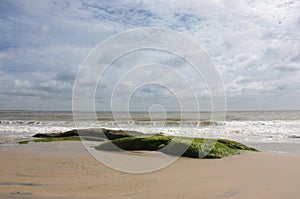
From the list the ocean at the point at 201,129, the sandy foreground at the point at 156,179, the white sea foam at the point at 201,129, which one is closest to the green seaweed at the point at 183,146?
the sandy foreground at the point at 156,179

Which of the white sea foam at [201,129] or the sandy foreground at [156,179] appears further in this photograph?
the white sea foam at [201,129]

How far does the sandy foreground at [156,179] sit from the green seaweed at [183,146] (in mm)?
592

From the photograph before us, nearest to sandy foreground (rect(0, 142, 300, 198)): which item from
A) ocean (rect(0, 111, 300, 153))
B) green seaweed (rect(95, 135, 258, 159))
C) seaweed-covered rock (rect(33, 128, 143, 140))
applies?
green seaweed (rect(95, 135, 258, 159))

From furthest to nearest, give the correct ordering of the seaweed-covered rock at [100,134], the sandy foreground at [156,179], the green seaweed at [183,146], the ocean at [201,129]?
the seaweed-covered rock at [100,134] < the ocean at [201,129] < the green seaweed at [183,146] < the sandy foreground at [156,179]

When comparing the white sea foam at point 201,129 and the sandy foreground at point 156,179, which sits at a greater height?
the white sea foam at point 201,129

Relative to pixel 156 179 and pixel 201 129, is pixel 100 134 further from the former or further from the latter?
pixel 201 129

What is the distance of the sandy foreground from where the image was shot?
502 cm

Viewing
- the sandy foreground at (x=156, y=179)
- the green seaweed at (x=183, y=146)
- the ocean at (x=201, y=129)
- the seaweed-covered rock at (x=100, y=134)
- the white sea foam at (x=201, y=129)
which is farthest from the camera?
the white sea foam at (x=201, y=129)

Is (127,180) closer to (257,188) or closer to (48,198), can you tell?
(48,198)

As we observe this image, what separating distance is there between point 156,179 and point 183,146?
3302 mm

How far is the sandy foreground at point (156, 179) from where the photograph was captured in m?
5.02

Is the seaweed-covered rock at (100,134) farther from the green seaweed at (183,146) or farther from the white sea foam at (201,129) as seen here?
the green seaweed at (183,146)

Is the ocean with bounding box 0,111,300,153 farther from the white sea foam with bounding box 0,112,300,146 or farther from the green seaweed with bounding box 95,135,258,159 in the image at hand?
the green seaweed with bounding box 95,135,258,159

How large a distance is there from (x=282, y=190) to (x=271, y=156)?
12.3 feet
